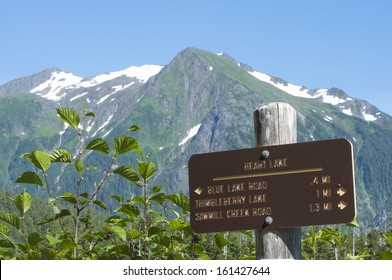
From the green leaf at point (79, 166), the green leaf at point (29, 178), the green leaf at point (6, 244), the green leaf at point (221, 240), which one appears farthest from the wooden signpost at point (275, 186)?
the green leaf at point (6, 244)

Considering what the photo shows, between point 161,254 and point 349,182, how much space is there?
1887 millimetres

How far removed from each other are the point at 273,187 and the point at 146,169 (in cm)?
114

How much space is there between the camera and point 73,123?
5.38 metres

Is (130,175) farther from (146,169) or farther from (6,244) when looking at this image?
(6,244)

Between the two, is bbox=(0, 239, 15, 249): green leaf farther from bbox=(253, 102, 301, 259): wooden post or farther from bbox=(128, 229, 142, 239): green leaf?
bbox=(253, 102, 301, 259): wooden post

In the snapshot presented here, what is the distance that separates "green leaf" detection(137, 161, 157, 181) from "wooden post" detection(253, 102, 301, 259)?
0.84m

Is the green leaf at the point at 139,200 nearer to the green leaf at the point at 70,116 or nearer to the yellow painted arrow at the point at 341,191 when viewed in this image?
the green leaf at the point at 70,116

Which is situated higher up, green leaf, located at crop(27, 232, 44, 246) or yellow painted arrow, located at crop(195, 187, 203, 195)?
yellow painted arrow, located at crop(195, 187, 203, 195)

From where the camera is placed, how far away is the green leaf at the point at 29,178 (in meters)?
5.29

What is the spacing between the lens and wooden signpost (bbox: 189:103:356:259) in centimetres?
439

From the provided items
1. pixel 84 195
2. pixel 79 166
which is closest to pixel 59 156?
pixel 79 166

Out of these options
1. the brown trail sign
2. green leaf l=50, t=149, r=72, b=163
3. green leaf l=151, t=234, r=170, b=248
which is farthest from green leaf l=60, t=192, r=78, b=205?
the brown trail sign
